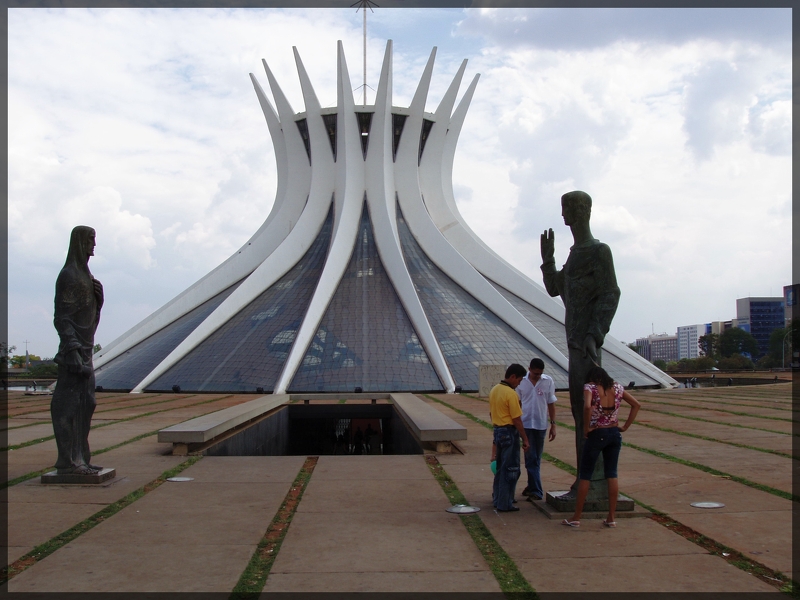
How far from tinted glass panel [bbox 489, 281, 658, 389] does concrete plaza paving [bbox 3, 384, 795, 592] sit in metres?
13.8

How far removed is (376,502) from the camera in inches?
240

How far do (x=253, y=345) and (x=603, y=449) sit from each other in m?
17.7

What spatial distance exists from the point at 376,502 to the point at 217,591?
2356mm

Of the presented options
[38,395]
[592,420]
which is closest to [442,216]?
[38,395]

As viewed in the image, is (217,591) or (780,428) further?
(780,428)

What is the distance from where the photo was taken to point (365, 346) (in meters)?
21.5

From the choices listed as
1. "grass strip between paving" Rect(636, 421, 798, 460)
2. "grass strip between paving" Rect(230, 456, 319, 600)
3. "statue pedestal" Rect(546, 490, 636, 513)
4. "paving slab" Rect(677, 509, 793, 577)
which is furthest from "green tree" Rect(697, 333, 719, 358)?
"grass strip between paving" Rect(230, 456, 319, 600)

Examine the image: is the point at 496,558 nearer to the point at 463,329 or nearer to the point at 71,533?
the point at 71,533

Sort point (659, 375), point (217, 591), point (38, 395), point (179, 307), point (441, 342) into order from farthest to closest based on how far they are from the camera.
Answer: point (179, 307) → point (659, 375) → point (441, 342) → point (38, 395) → point (217, 591)

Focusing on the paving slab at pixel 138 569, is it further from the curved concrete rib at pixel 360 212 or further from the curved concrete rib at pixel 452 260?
the curved concrete rib at pixel 360 212

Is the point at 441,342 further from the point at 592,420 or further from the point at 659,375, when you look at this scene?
the point at 592,420

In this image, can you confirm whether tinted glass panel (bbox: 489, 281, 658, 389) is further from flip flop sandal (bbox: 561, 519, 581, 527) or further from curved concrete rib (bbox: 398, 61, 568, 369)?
flip flop sandal (bbox: 561, 519, 581, 527)

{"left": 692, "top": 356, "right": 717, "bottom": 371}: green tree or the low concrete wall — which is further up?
{"left": 692, "top": 356, "right": 717, "bottom": 371}: green tree

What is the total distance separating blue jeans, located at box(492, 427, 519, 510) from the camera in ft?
18.8
